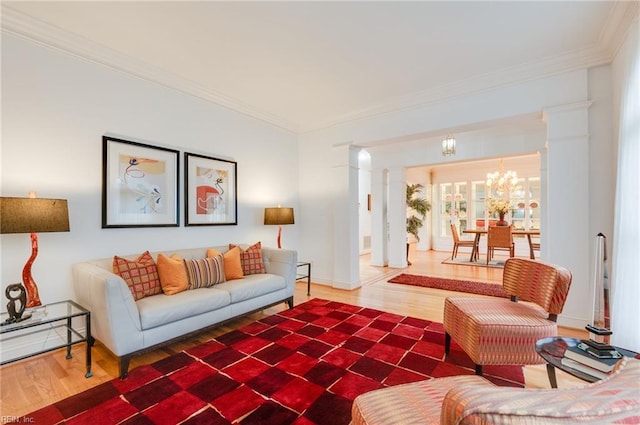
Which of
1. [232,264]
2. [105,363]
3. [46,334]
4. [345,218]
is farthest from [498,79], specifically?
[46,334]

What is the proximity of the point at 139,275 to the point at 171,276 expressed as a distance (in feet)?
0.88

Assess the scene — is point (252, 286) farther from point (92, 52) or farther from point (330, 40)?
point (92, 52)

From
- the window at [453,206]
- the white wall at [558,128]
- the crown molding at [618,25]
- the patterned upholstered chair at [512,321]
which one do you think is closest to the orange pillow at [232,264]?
the patterned upholstered chair at [512,321]

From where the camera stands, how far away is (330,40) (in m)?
2.76

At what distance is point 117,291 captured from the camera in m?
2.12

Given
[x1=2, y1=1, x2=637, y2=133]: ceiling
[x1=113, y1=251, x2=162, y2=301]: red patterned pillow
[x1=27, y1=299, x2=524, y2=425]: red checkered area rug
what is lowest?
[x1=27, y1=299, x2=524, y2=425]: red checkered area rug

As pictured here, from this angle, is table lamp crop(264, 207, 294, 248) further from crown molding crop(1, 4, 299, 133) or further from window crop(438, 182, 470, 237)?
window crop(438, 182, 470, 237)

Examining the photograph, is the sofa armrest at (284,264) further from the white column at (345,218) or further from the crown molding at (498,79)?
the crown molding at (498,79)

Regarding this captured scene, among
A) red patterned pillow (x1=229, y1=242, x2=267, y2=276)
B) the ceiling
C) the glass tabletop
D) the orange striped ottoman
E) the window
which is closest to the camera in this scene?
the orange striped ottoman

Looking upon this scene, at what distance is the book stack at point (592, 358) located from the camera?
1.30 meters

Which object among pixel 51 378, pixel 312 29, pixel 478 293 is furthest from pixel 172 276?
pixel 478 293

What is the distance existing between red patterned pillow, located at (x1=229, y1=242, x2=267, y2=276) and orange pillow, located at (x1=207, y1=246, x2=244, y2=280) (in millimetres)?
107

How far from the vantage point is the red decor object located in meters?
2.01

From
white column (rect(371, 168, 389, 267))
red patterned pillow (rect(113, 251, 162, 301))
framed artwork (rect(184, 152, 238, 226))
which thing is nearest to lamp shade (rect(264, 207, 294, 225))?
framed artwork (rect(184, 152, 238, 226))
